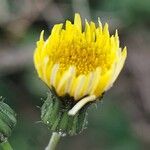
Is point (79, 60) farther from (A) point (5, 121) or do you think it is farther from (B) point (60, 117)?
(A) point (5, 121)

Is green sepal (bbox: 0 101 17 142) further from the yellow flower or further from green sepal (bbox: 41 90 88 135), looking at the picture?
the yellow flower

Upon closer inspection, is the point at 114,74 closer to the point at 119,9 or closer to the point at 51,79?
the point at 51,79

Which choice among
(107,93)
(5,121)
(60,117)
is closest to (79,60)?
(60,117)

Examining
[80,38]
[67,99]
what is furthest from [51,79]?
[80,38]

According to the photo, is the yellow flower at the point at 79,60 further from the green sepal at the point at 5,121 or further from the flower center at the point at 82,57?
the green sepal at the point at 5,121

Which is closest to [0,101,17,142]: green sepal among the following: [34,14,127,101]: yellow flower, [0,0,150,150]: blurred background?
[34,14,127,101]: yellow flower

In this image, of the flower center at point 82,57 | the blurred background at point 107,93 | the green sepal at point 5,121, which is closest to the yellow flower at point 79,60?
the flower center at point 82,57
